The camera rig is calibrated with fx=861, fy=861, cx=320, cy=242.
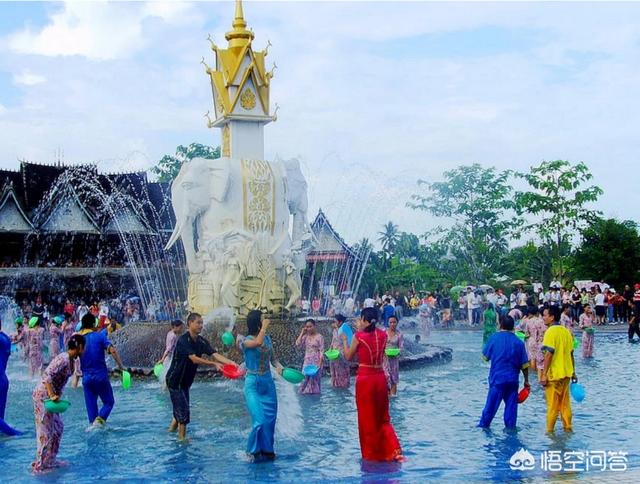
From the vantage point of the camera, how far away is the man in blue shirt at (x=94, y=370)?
409 inches

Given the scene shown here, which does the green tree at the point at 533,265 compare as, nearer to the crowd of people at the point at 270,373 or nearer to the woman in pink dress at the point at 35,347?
the woman in pink dress at the point at 35,347

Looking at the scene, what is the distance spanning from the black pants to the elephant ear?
8.65 m

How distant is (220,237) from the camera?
18062mm

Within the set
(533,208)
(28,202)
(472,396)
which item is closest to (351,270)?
(533,208)

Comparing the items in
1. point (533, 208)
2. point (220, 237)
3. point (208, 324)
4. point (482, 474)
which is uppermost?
point (533, 208)

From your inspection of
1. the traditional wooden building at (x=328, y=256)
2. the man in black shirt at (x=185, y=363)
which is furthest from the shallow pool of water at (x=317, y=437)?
the traditional wooden building at (x=328, y=256)

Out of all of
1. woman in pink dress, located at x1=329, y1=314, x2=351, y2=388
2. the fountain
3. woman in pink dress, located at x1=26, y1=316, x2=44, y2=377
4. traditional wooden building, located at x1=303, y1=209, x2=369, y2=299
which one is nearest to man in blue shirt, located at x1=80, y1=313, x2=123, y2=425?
woman in pink dress, located at x1=329, y1=314, x2=351, y2=388

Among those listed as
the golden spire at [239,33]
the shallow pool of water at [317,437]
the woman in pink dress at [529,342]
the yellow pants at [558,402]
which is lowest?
the shallow pool of water at [317,437]

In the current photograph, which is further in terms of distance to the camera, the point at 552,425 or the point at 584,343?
the point at 584,343

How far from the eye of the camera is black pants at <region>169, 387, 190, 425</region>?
9.85m

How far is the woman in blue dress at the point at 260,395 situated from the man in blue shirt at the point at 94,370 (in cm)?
223

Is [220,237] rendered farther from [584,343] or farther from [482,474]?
[482,474]

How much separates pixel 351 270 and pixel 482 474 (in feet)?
123

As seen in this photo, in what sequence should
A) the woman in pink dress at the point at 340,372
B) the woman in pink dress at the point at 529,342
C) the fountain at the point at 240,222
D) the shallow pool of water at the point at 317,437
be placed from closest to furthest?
the shallow pool of water at the point at 317,437 → the woman in pink dress at the point at 340,372 → the woman in pink dress at the point at 529,342 → the fountain at the point at 240,222
